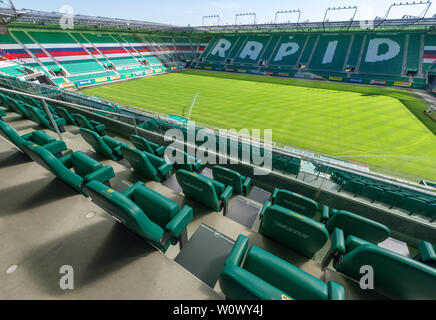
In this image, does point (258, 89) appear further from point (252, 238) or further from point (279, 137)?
point (252, 238)

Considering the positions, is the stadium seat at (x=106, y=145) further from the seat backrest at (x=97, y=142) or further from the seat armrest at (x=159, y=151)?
the seat armrest at (x=159, y=151)

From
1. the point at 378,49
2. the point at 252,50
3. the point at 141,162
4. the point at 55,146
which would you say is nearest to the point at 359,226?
the point at 141,162

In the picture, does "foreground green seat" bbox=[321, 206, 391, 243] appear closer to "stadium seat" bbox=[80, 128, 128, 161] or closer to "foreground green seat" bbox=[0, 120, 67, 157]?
"stadium seat" bbox=[80, 128, 128, 161]

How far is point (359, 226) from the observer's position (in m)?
2.70

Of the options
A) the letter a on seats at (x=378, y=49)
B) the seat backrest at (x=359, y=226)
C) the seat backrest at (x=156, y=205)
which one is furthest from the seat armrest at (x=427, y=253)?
the letter a on seats at (x=378, y=49)

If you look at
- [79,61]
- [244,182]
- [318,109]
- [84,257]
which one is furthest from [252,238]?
[79,61]

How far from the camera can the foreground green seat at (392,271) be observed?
5.54ft

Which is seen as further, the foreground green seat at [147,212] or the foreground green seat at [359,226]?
the foreground green seat at [359,226]

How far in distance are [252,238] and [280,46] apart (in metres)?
45.5

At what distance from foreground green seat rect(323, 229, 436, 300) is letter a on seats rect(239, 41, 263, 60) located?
4367 centimetres

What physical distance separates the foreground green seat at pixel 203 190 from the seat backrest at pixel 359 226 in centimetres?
183

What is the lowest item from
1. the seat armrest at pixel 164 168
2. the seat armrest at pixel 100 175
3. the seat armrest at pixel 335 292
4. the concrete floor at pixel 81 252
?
the concrete floor at pixel 81 252

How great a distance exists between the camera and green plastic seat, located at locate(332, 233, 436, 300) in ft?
5.54

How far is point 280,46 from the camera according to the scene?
127 ft
